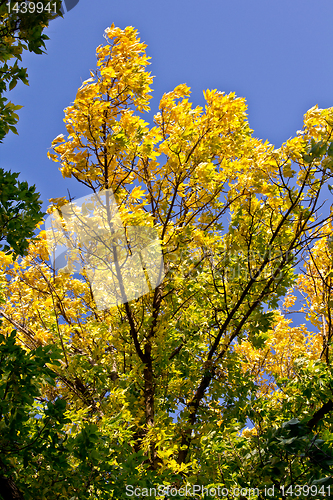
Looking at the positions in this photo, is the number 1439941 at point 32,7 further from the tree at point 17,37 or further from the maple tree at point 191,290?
the maple tree at point 191,290

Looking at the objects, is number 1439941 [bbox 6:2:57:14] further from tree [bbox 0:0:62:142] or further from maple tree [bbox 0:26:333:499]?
maple tree [bbox 0:26:333:499]

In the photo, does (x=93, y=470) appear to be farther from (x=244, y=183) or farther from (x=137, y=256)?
(x=244, y=183)

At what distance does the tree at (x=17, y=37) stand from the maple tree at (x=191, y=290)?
857 mm

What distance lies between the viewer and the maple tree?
3.46m

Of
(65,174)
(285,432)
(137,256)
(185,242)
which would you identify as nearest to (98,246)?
(137,256)

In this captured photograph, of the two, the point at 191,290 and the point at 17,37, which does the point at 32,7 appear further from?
the point at 191,290

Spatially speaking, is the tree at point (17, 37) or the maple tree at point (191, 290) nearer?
the tree at point (17, 37)

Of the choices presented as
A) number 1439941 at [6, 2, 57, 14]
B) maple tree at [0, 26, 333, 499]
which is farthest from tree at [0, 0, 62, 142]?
maple tree at [0, 26, 333, 499]

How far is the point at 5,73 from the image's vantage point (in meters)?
2.73

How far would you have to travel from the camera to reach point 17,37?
2785mm

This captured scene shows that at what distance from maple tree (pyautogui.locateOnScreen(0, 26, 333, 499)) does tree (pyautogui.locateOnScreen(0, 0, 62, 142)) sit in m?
0.86

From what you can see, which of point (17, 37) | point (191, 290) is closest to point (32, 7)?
point (17, 37)

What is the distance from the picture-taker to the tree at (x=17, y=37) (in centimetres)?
268

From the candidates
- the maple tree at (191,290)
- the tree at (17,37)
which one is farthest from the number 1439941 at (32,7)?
the maple tree at (191,290)
